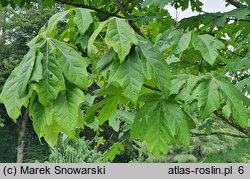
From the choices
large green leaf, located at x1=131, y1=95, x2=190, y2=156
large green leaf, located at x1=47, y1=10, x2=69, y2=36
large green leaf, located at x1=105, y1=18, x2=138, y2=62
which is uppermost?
large green leaf, located at x1=47, y1=10, x2=69, y2=36

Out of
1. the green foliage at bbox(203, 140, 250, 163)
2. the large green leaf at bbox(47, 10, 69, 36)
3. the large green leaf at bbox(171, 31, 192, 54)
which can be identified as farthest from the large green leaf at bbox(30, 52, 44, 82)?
the green foliage at bbox(203, 140, 250, 163)

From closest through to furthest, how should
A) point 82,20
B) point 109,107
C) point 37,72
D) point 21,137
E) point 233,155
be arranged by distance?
1. point 37,72
2. point 82,20
3. point 109,107
4. point 233,155
5. point 21,137

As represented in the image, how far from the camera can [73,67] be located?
34.5 inches

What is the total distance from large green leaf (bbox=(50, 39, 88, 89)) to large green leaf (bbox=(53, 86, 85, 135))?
0.02 meters

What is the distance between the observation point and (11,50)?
18250 millimetres

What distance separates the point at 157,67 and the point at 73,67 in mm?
184

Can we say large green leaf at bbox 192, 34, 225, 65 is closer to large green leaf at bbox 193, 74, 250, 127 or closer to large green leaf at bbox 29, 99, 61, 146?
large green leaf at bbox 193, 74, 250, 127

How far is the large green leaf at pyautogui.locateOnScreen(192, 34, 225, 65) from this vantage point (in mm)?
994

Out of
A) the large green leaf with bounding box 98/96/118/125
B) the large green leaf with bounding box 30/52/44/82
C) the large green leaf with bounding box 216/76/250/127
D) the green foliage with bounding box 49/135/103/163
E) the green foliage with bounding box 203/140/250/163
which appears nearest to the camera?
the large green leaf with bounding box 30/52/44/82

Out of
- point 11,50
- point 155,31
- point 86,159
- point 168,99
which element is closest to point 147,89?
point 168,99

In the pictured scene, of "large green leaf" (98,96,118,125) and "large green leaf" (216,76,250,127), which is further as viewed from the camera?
"large green leaf" (98,96,118,125)

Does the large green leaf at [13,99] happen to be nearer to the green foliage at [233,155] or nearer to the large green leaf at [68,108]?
the large green leaf at [68,108]

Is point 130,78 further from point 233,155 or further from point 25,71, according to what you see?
point 233,155

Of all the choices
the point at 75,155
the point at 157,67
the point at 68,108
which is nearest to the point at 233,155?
the point at 157,67
